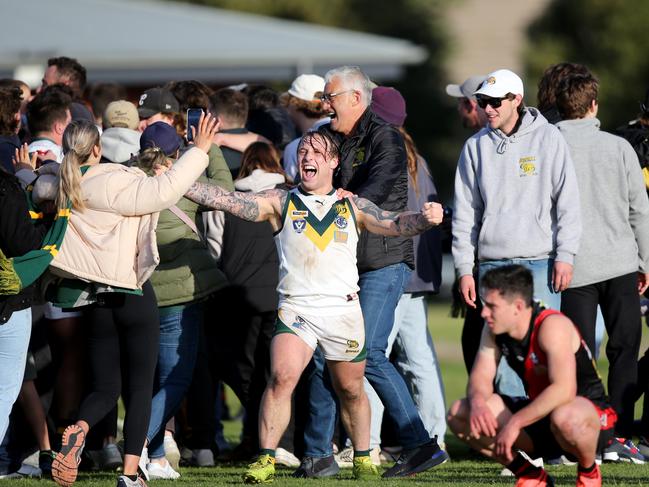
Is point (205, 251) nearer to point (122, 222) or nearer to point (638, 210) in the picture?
point (122, 222)

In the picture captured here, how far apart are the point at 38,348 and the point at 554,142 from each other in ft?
12.0

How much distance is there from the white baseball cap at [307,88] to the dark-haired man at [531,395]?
3574 mm

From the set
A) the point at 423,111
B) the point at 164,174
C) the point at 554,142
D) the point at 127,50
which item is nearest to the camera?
the point at 164,174

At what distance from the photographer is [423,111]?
41.7 metres

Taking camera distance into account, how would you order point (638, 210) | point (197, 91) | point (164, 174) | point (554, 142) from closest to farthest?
point (164, 174)
point (554, 142)
point (638, 210)
point (197, 91)

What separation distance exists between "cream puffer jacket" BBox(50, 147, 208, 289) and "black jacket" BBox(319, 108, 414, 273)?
3.92ft

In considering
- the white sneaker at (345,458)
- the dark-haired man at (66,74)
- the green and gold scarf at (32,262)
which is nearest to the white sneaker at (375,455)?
the white sneaker at (345,458)

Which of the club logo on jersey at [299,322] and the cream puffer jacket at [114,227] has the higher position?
the cream puffer jacket at [114,227]

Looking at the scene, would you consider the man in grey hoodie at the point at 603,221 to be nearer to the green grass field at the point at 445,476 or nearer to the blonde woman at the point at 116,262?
the green grass field at the point at 445,476

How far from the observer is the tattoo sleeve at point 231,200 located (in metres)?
7.73

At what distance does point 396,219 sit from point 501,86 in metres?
1.10

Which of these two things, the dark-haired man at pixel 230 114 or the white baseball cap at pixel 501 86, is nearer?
the white baseball cap at pixel 501 86

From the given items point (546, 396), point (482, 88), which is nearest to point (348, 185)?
point (482, 88)

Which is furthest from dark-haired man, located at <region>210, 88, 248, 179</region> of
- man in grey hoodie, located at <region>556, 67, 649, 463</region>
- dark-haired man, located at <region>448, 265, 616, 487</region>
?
dark-haired man, located at <region>448, 265, 616, 487</region>
